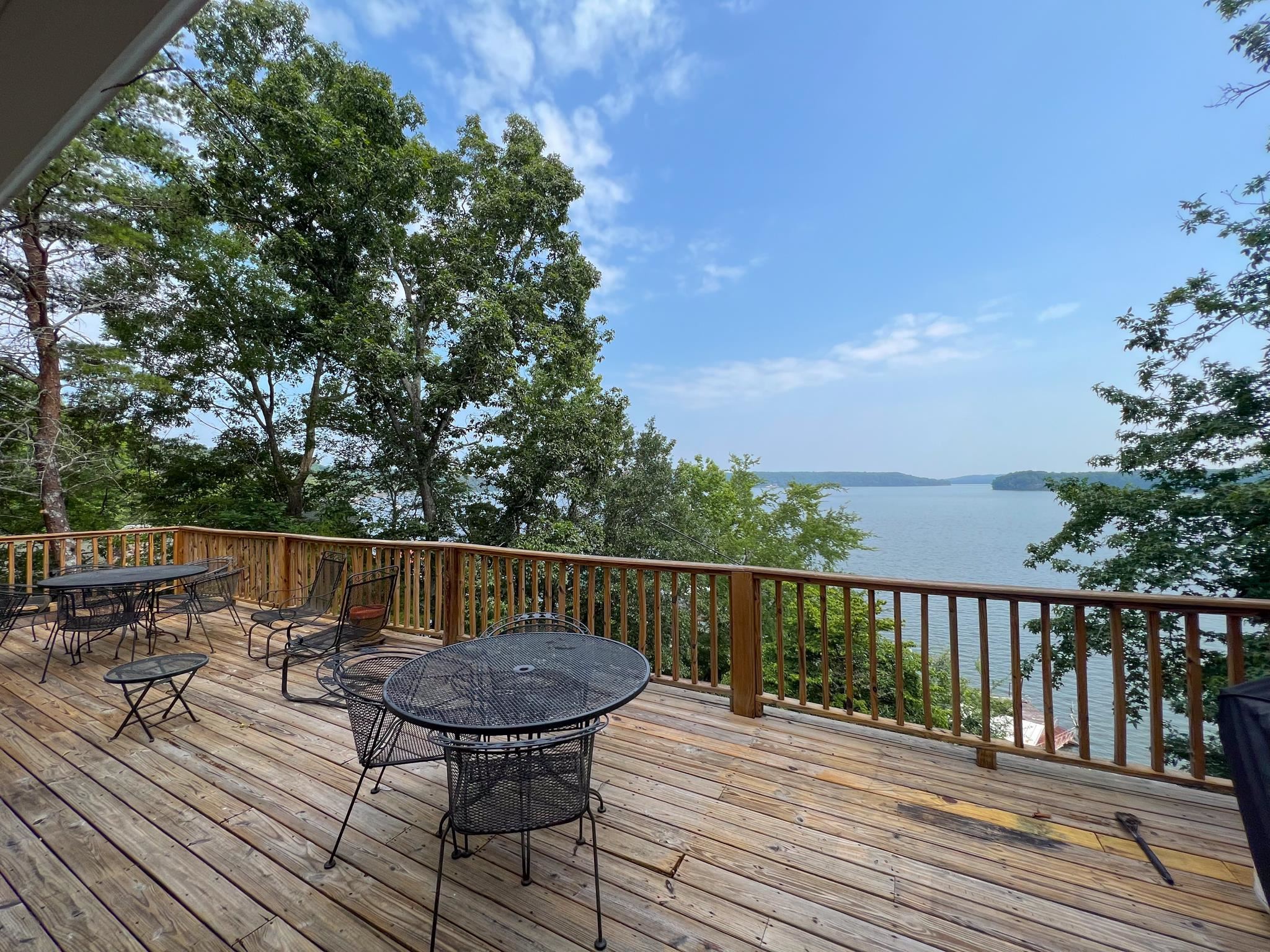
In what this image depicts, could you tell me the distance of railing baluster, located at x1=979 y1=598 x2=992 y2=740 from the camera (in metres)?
2.36

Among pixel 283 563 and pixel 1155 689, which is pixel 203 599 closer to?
pixel 283 563

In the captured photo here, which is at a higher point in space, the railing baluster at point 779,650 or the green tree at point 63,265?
the green tree at point 63,265

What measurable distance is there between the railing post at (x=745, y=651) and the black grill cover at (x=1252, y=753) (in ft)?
5.99

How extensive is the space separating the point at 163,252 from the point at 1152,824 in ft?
40.6

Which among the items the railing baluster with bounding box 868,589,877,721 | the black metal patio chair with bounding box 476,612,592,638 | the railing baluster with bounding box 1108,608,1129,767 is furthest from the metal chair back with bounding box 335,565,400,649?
the railing baluster with bounding box 1108,608,1129,767

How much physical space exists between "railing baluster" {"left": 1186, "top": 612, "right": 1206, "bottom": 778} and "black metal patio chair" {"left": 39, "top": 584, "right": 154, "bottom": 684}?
628 cm

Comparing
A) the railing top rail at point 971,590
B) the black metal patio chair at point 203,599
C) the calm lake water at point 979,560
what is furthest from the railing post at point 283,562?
the calm lake water at point 979,560

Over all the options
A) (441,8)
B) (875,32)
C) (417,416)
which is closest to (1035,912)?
(417,416)

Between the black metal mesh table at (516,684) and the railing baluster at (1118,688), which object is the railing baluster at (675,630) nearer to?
the black metal mesh table at (516,684)

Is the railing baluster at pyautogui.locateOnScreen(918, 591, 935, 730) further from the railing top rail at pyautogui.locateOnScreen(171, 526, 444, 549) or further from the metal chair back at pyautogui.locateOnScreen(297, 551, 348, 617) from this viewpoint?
the metal chair back at pyautogui.locateOnScreen(297, 551, 348, 617)

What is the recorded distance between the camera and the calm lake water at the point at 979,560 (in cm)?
1026

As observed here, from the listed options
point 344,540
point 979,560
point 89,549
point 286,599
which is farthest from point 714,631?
point 979,560

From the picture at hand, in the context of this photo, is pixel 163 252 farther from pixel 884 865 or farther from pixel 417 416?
pixel 884 865

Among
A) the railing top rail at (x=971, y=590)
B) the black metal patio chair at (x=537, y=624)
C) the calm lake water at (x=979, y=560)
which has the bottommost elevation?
the calm lake water at (x=979, y=560)
